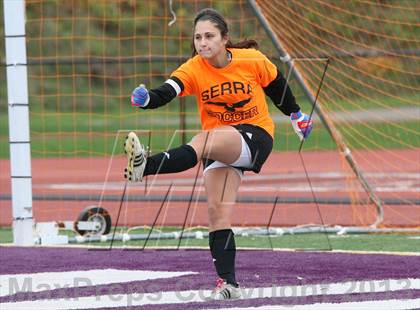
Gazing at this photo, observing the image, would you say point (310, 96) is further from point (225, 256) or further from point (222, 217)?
point (225, 256)

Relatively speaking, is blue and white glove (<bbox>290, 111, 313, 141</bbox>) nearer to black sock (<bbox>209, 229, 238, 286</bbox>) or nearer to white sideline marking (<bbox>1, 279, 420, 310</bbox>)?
black sock (<bbox>209, 229, 238, 286</bbox>)

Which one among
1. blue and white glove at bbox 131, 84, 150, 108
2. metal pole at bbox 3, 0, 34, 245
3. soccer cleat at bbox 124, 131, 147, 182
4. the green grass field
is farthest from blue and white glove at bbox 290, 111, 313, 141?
metal pole at bbox 3, 0, 34, 245

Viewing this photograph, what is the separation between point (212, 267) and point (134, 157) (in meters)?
2.06

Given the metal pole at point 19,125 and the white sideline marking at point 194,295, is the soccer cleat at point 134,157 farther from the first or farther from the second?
the metal pole at point 19,125

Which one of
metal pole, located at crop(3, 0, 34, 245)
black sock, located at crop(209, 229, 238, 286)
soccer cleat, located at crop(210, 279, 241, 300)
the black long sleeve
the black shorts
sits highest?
metal pole, located at crop(3, 0, 34, 245)

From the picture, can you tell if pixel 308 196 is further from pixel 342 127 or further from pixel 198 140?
pixel 198 140

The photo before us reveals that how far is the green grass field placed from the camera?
9.77 meters

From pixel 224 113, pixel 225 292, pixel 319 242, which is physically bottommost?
pixel 225 292

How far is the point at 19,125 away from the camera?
10.1 meters

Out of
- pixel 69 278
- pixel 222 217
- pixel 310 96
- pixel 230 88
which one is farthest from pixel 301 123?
pixel 310 96

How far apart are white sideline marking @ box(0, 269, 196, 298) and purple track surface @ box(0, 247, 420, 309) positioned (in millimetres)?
149

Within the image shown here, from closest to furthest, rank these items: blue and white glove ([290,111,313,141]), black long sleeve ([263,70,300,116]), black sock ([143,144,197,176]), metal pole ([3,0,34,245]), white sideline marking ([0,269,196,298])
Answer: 1. black sock ([143,144,197,176])
2. black long sleeve ([263,70,300,116])
3. blue and white glove ([290,111,313,141])
4. white sideline marking ([0,269,196,298])
5. metal pole ([3,0,34,245])

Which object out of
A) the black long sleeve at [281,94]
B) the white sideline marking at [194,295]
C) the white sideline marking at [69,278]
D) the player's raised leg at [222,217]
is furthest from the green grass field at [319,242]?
the player's raised leg at [222,217]

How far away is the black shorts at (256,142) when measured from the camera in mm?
7020
